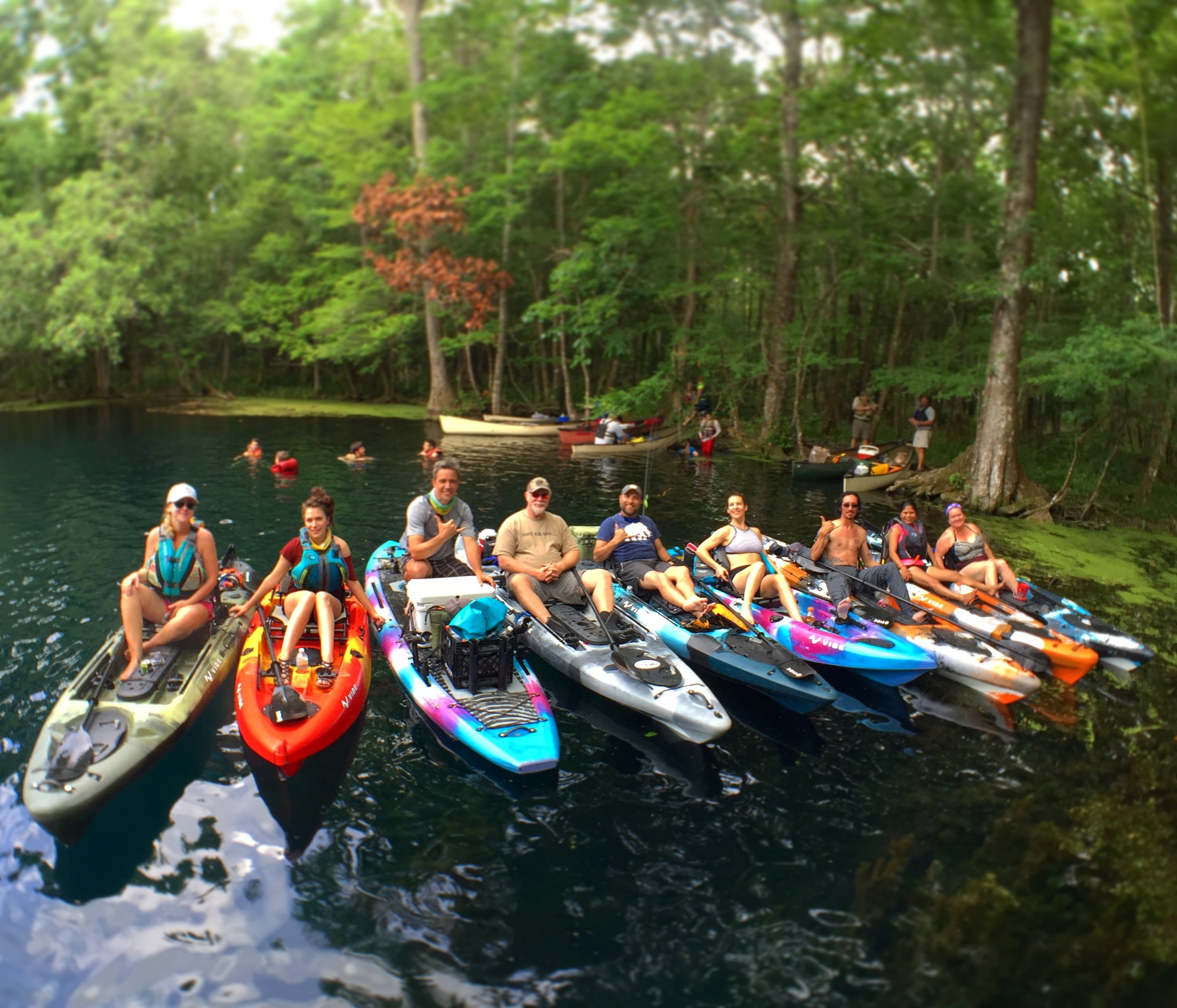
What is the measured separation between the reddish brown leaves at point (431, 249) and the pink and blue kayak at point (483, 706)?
25.1 metres

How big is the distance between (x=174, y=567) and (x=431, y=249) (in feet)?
91.0

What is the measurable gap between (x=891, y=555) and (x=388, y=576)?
609cm

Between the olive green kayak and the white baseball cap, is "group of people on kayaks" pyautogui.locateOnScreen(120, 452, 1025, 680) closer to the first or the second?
the white baseball cap

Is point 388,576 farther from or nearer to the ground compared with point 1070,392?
nearer to the ground

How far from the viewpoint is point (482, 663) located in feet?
23.1

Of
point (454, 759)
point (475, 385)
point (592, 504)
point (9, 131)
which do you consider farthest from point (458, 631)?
point (9, 131)

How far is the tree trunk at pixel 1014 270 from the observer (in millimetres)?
15367

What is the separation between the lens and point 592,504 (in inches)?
667

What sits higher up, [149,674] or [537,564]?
[537,564]

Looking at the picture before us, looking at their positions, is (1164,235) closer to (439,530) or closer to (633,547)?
(633,547)

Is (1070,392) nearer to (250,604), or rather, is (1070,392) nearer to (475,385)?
(250,604)

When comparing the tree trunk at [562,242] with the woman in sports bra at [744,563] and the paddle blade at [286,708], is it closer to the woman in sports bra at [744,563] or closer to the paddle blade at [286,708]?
the woman in sports bra at [744,563]

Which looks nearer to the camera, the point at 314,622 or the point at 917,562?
the point at 314,622

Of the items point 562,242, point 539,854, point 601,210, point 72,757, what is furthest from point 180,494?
point 601,210
